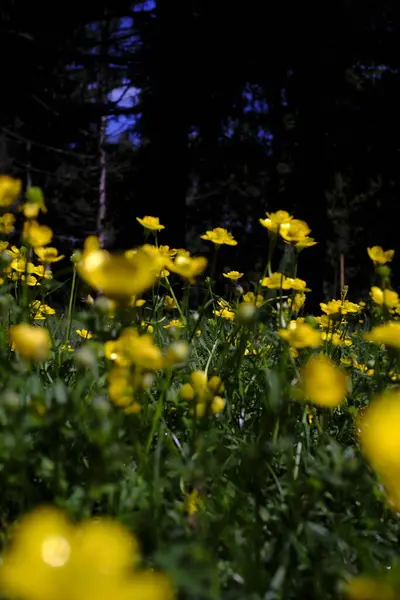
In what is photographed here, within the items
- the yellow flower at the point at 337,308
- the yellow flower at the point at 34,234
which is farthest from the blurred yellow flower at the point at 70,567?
the yellow flower at the point at 337,308

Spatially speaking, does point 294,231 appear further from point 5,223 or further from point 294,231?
point 5,223

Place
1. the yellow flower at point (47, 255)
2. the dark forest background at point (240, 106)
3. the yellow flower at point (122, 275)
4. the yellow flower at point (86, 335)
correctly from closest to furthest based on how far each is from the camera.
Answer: the yellow flower at point (122, 275), the yellow flower at point (47, 255), the yellow flower at point (86, 335), the dark forest background at point (240, 106)

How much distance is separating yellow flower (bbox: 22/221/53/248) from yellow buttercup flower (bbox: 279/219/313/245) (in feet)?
1.52

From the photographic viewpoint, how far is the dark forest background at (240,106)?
6234mm

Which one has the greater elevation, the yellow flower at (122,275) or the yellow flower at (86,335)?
the yellow flower at (122,275)

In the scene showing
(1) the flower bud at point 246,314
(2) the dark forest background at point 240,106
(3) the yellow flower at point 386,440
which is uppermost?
(2) the dark forest background at point 240,106

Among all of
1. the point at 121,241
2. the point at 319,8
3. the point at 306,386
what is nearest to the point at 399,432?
the point at 306,386

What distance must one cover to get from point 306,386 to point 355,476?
0.13 m

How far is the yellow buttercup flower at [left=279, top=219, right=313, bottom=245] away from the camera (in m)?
1.14

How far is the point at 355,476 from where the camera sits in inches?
27.8

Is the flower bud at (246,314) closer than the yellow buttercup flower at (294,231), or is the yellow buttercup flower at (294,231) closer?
the flower bud at (246,314)

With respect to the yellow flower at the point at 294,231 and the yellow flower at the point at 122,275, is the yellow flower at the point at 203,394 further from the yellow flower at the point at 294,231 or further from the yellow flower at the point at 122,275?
the yellow flower at the point at 294,231

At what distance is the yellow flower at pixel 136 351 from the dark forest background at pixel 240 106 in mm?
4968

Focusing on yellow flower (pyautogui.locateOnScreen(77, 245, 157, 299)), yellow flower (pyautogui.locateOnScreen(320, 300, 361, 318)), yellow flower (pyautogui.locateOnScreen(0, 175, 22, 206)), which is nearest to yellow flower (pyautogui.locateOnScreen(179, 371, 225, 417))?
yellow flower (pyautogui.locateOnScreen(77, 245, 157, 299))
